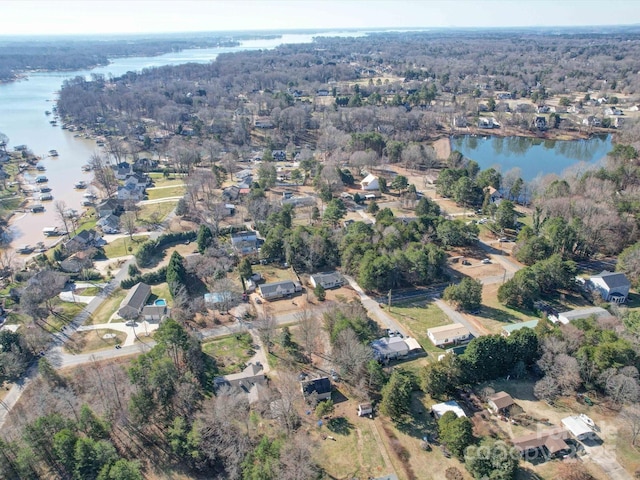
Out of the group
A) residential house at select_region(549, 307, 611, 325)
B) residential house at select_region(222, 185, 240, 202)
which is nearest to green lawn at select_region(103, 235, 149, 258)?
residential house at select_region(222, 185, 240, 202)

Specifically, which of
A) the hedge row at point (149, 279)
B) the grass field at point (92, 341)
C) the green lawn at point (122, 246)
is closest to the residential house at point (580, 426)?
the grass field at point (92, 341)

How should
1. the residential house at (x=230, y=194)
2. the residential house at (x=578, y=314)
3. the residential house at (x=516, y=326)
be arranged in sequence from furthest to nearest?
the residential house at (x=230, y=194) < the residential house at (x=578, y=314) < the residential house at (x=516, y=326)

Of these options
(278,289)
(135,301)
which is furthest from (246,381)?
(135,301)

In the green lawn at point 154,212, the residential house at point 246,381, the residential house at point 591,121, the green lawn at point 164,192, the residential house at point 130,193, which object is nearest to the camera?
the residential house at point 246,381

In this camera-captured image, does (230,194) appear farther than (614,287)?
Yes

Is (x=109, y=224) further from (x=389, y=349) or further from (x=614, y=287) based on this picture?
(x=614, y=287)

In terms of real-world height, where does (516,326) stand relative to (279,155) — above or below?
below

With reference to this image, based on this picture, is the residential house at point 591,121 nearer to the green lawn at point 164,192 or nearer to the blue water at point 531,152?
the blue water at point 531,152
